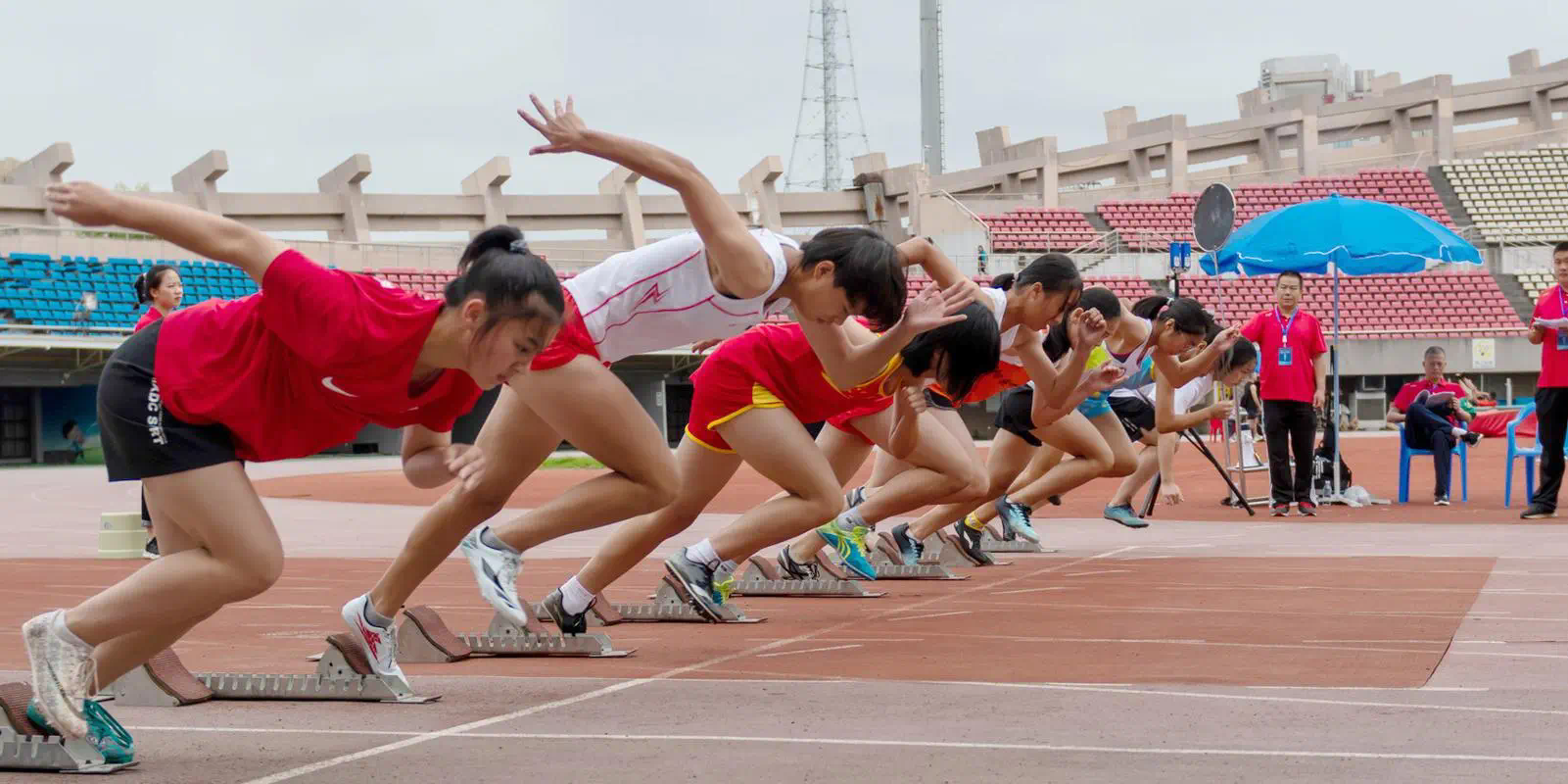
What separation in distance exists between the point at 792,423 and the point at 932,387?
91.2 inches

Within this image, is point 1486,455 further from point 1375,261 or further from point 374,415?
point 374,415

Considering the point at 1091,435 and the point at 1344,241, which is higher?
the point at 1344,241

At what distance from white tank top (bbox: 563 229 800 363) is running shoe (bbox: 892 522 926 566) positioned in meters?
4.03

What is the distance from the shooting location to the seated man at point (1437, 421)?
16062mm

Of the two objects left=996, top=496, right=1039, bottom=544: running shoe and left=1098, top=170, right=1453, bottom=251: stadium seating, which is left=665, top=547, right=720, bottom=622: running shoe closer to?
left=996, top=496, right=1039, bottom=544: running shoe

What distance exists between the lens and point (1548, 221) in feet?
172

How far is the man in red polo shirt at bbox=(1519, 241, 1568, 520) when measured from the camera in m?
13.2

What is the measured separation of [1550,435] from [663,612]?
29.8 ft

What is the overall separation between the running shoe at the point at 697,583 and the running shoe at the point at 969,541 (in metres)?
3.23

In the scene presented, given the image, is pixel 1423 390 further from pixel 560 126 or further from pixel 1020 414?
pixel 560 126

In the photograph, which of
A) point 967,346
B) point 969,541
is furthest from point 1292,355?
point 967,346

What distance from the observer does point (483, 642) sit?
19.7ft

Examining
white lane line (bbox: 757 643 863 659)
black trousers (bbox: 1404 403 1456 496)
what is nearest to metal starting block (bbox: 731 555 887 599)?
white lane line (bbox: 757 643 863 659)

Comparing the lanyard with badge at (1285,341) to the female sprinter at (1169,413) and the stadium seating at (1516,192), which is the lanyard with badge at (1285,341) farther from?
the stadium seating at (1516,192)
